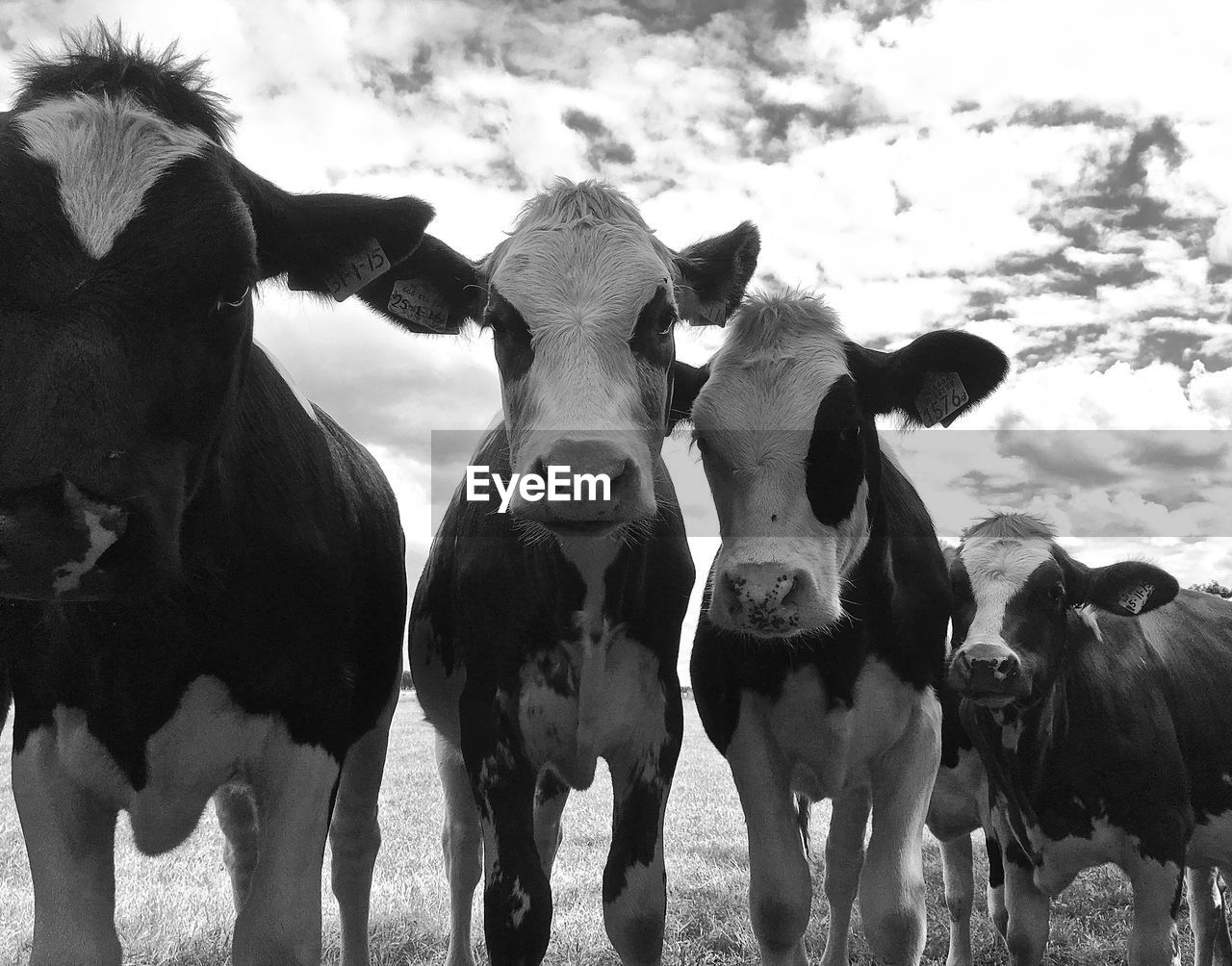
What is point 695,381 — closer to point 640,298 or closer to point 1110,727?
point 640,298

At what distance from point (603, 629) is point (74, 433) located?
210cm

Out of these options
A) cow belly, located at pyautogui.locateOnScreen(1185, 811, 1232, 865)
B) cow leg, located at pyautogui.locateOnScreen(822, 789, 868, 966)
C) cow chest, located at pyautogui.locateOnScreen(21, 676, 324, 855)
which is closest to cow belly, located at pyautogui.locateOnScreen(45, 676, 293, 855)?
cow chest, located at pyautogui.locateOnScreen(21, 676, 324, 855)

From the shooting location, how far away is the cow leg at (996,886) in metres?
6.51

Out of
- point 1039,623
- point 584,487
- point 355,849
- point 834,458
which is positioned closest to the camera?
point 584,487

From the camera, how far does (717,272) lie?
4.36m

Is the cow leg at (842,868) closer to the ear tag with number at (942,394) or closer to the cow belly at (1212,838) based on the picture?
the ear tag with number at (942,394)

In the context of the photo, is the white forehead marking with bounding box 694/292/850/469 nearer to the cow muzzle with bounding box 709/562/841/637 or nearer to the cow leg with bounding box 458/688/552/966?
the cow muzzle with bounding box 709/562/841/637

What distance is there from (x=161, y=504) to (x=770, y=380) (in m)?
2.45

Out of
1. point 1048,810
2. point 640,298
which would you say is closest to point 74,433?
point 640,298

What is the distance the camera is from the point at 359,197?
11.1ft

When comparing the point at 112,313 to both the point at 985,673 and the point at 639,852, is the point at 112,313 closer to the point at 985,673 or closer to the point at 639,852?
the point at 639,852

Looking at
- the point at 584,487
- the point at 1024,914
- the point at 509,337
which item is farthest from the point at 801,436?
the point at 1024,914

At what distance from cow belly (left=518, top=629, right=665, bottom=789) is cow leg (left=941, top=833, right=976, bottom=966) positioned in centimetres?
344

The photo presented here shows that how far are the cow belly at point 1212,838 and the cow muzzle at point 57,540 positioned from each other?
611 cm
